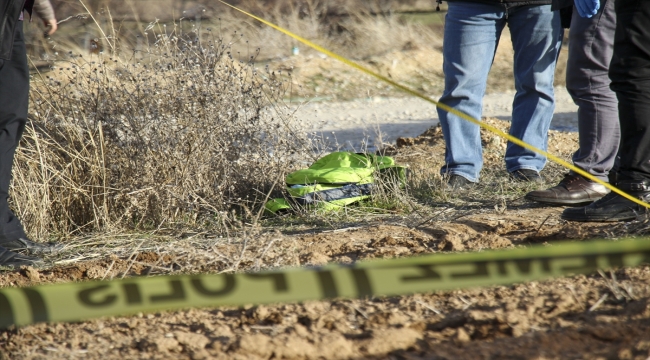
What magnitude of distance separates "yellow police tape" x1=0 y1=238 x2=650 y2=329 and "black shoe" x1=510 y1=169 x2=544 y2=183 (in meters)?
2.37

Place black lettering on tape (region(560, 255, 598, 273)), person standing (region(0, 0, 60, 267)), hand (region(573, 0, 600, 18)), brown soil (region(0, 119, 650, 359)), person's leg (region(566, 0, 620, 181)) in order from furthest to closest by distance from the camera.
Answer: person's leg (region(566, 0, 620, 181)) → hand (region(573, 0, 600, 18)) → person standing (region(0, 0, 60, 267)) → black lettering on tape (region(560, 255, 598, 273)) → brown soil (region(0, 119, 650, 359))

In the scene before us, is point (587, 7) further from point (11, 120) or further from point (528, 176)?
point (11, 120)

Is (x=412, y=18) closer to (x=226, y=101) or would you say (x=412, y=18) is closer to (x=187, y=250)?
(x=226, y=101)

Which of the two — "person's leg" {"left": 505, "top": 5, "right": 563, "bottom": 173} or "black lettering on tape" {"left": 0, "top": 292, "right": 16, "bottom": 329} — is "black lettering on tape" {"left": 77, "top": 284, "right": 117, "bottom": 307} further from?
"person's leg" {"left": 505, "top": 5, "right": 563, "bottom": 173}

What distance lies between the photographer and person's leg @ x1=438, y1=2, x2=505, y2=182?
14.4 ft

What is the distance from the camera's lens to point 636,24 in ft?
9.86

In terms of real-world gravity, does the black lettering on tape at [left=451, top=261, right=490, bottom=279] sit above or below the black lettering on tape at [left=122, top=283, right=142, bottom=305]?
above

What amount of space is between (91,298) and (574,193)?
2529 mm

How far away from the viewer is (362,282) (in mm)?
2070

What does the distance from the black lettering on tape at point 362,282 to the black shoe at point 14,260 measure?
1.74 m

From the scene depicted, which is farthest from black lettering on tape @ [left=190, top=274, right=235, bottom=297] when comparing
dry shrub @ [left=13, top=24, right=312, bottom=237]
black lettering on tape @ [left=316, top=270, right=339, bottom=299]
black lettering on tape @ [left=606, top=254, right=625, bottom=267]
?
dry shrub @ [left=13, top=24, right=312, bottom=237]

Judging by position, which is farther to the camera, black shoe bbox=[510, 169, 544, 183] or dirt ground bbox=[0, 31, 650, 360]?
black shoe bbox=[510, 169, 544, 183]

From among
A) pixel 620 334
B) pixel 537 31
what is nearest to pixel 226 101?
pixel 537 31

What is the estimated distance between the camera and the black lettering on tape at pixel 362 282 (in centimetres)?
206
